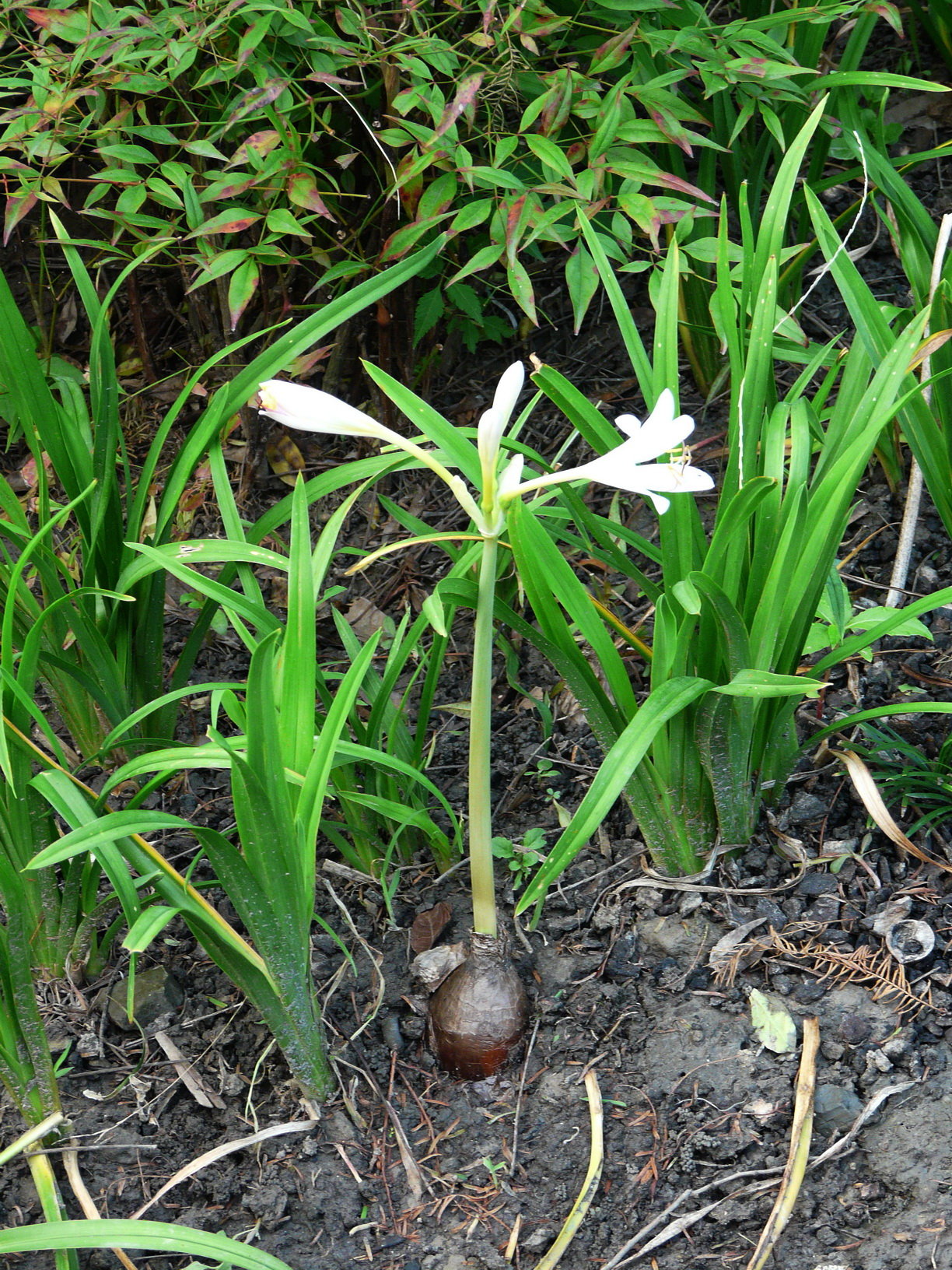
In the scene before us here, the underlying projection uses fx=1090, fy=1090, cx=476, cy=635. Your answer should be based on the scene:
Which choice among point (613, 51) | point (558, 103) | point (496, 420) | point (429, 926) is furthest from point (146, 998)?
point (613, 51)

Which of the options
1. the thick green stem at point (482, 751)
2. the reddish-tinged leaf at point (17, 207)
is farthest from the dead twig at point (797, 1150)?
the reddish-tinged leaf at point (17, 207)

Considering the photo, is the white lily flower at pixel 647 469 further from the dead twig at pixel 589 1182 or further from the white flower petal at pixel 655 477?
the dead twig at pixel 589 1182

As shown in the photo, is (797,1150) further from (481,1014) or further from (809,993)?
(481,1014)

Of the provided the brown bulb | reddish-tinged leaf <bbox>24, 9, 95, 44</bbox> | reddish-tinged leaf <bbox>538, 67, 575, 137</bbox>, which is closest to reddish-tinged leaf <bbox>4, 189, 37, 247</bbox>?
Result: reddish-tinged leaf <bbox>24, 9, 95, 44</bbox>

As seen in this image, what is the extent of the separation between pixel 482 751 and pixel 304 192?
0.92 m

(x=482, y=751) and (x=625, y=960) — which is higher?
(x=482, y=751)

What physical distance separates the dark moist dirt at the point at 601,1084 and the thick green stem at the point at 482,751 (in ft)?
0.70

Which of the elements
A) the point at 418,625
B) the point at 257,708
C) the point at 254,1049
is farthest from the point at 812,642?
the point at 254,1049

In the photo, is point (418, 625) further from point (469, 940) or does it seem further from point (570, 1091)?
point (570, 1091)

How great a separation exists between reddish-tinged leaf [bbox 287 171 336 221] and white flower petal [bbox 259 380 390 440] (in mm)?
681

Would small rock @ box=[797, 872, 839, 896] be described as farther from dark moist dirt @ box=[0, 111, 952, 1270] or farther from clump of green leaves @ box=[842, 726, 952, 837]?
clump of green leaves @ box=[842, 726, 952, 837]

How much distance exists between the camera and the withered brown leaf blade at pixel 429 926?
4.89 feet

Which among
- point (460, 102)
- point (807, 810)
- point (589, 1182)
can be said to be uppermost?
point (460, 102)

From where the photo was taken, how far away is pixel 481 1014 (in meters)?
1.33
